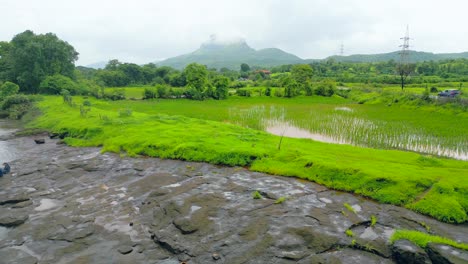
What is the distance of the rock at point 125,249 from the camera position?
9.64 meters

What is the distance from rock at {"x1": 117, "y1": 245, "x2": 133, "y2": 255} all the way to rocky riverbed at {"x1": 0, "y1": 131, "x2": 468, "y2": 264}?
0.17ft

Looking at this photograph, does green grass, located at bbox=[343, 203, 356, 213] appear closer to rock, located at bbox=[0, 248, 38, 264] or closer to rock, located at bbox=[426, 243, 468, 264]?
rock, located at bbox=[426, 243, 468, 264]

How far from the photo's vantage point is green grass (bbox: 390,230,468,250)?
8645 millimetres

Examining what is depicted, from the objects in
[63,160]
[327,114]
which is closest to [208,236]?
[63,160]

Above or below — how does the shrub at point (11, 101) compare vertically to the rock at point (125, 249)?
above

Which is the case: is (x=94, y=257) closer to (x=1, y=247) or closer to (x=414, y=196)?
(x=1, y=247)

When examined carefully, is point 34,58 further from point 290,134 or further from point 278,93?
point 290,134

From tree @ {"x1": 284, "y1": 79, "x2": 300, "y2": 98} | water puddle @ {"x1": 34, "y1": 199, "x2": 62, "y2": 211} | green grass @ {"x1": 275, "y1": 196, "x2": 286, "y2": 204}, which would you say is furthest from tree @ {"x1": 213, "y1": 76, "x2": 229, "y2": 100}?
green grass @ {"x1": 275, "y1": 196, "x2": 286, "y2": 204}

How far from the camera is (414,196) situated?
11.8 meters

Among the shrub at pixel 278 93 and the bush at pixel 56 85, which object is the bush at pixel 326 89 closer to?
the shrub at pixel 278 93

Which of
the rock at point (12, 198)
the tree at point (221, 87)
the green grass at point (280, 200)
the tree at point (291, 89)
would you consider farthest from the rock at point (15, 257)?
the tree at point (291, 89)

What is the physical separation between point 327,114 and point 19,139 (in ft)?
104

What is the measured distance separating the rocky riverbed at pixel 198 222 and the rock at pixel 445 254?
3 centimetres

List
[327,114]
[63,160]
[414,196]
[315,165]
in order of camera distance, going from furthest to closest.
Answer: [327,114] < [63,160] < [315,165] < [414,196]
